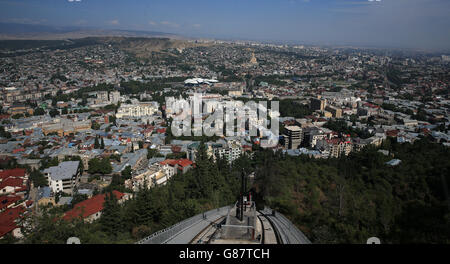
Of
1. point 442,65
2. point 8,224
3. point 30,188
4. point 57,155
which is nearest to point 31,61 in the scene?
point 57,155

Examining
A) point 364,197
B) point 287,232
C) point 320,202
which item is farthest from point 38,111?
point 287,232

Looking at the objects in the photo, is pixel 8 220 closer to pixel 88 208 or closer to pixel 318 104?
pixel 88 208

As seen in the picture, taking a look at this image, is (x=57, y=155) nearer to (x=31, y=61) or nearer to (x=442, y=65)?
(x=31, y=61)

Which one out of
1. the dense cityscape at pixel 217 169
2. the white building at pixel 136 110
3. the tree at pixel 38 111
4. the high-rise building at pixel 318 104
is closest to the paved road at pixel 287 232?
the dense cityscape at pixel 217 169

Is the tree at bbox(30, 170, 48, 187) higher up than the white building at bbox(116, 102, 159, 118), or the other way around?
the white building at bbox(116, 102, 159, 118)

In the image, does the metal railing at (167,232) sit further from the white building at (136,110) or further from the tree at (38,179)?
the white building at (136,110)

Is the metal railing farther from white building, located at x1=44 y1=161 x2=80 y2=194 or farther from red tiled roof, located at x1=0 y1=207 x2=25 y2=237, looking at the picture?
white building, located at x1=44 y1=161 x2=80 y2=194
